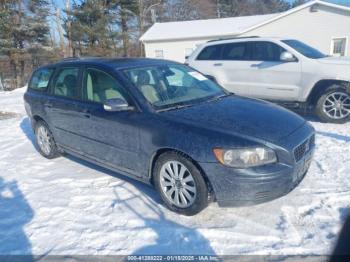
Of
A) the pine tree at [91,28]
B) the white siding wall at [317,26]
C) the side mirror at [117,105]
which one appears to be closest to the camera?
the side mirror at [117,105]

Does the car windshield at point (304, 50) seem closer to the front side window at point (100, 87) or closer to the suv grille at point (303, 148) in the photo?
the suv grille at point (303, 148)

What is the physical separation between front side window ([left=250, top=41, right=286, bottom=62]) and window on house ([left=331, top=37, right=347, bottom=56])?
13.8 meters

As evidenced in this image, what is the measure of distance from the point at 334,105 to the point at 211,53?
10.6 ft

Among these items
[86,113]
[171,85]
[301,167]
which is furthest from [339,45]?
[86,113]

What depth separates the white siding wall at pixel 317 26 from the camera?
17.7 metres

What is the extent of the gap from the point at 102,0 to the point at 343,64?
82.9 ft

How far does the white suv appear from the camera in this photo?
20.5ft

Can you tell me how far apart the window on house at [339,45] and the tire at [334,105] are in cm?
1427

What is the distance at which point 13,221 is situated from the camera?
3.47 m

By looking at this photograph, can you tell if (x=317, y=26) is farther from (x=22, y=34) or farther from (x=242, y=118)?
(x=22, y=34)

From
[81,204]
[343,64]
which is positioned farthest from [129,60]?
[343,64]

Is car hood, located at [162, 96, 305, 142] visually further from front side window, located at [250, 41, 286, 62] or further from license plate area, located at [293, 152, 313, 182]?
front side window, located at [250, 41, 286, 62]

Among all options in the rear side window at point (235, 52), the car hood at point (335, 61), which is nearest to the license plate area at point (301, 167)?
the car hood at point (335, 61)

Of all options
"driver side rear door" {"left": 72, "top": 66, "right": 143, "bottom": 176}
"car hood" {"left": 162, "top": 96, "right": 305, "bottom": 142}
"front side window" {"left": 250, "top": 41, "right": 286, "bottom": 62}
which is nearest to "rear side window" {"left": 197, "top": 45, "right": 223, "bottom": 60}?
"front side window" {"left": 250, "top": 41, "right": 286, "bottom": 62}
